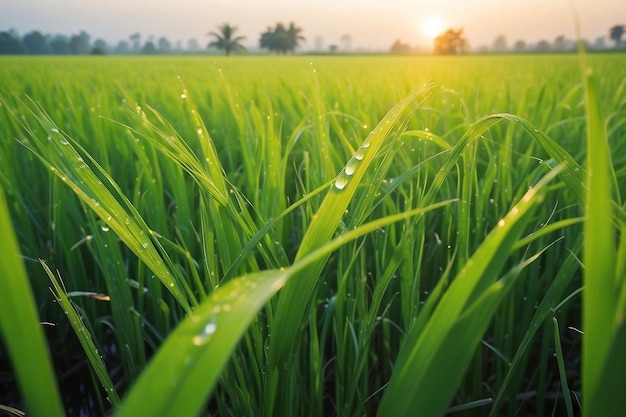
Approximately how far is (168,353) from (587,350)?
21cm

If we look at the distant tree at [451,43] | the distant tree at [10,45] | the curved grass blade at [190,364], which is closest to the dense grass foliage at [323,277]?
the curved grass blade at [190,364]

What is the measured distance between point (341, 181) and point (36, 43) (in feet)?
136

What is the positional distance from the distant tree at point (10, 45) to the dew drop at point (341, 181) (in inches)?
1120

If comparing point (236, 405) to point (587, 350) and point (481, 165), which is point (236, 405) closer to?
point (587, 350)

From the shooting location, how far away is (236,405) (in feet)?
1.65

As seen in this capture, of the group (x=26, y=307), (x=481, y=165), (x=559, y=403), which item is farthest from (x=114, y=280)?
(x=481, y=165)

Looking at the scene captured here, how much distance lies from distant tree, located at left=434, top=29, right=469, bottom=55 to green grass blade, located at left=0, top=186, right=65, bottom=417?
38044 millimetres

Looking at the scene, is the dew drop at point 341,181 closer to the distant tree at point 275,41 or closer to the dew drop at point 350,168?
the dew drop at point 350,168

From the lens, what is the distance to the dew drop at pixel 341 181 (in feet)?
1.29

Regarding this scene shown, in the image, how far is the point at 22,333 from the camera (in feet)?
0.75

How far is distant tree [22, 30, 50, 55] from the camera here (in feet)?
112

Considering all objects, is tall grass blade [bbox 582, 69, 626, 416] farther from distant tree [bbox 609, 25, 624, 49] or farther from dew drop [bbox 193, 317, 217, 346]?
distant tree [bbox 609, 25, 624, 49]

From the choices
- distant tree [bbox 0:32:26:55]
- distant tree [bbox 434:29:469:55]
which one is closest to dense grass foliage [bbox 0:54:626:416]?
distant tree [bbox 0:32:26:55]

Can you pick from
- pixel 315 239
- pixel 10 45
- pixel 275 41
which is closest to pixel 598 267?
pixel 315 239
